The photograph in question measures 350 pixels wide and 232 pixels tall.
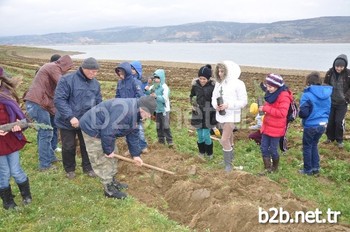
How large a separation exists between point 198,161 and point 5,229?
444 cm

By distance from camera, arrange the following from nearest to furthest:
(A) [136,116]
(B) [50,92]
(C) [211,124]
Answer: (A) [136,116]
(B) [50,92]
(C) [211,124]

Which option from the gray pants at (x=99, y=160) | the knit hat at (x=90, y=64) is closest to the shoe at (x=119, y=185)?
the gray pants at (x=99, y=160)

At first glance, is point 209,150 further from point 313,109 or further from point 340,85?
point 340,85

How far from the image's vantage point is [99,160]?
603 cm

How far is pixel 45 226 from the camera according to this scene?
516 cm

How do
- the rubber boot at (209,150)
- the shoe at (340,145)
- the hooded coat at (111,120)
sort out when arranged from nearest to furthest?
1. the hooded coat at (111,120)
2. the rubber boot at (209,150)
3. the shoe at (340,145)

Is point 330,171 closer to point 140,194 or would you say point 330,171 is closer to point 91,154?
point 140,194

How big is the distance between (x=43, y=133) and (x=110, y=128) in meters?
2.69

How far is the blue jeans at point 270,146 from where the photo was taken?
720cm

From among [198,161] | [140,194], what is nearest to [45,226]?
[140,194]

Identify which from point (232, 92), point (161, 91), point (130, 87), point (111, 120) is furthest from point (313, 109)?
point (111, 120)

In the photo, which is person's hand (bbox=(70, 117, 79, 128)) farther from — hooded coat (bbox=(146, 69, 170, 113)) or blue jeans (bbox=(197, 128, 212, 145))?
blue jeans (bbox=(197, 128, 212, 145))

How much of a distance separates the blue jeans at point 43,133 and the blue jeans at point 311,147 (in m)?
5.45

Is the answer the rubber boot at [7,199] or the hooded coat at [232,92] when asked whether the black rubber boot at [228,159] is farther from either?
the rubber boot at [7,199]
